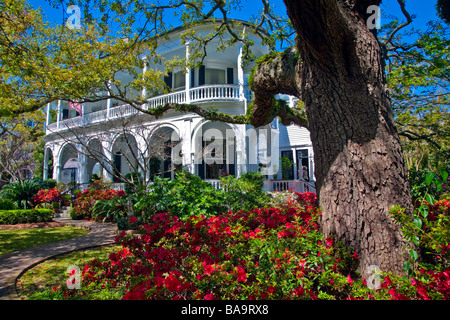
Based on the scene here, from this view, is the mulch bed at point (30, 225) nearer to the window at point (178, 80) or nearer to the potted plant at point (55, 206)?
the potted plant at point (55, 206)

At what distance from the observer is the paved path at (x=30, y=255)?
395 centimetres

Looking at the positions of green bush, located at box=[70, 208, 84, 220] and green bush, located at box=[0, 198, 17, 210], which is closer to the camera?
green bush, located at box=[0, 198, 17, 210]

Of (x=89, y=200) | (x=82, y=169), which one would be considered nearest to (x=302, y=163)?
(x=89, y=200)

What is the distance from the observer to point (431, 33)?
709 cm

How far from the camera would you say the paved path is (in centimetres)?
395

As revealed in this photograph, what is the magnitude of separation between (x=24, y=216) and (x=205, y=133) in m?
9.57

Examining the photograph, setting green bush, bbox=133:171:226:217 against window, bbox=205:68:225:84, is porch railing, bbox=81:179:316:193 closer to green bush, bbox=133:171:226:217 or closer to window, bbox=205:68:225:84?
green bush, bbox=133:171:226:217

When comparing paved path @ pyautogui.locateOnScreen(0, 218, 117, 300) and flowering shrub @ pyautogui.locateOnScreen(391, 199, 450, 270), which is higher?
flowering shrub @ pyautogui.locateOnScreen(391, 199, 450, 270)

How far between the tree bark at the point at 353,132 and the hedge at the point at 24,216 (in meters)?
12.3

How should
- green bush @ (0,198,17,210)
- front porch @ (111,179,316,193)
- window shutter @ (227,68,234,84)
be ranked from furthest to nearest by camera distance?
window shutter @ (227,68,234,84)
front porch @ (111,179,316,193)
green bush @ (0,198,17,210)

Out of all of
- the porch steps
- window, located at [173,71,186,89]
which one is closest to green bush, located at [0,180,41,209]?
the porch steps

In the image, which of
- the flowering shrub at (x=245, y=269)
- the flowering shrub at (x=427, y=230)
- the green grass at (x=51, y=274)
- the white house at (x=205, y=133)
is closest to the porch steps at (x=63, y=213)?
the white house at (x=205, y=133)

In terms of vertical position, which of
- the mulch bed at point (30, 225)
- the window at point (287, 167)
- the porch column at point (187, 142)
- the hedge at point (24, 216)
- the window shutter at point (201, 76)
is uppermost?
the window shutter at point (201, 76)
